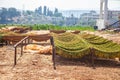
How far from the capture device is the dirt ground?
35.6 ft

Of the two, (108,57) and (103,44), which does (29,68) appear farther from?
(103,44)

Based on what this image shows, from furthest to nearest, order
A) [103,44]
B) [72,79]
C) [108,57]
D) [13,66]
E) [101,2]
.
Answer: [101,2], [103,44], [108,57], [13,66], [72,79]

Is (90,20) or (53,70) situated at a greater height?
(90,20)

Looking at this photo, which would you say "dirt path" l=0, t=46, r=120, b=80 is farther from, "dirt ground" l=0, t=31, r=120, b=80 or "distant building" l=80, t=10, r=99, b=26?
"distant building" l=80, t=10, r=99, b=26

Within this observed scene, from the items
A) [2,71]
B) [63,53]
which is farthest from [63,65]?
[2,71]

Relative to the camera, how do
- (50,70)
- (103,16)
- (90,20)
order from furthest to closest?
(90,20) < (103,16) < (50,70)

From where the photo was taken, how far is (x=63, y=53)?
14.0 meters

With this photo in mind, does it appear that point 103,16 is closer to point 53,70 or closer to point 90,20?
point 53,70

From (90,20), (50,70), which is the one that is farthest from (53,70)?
(90,20)

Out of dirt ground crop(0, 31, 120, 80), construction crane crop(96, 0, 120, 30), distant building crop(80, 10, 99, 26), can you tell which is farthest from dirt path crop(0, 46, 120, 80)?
distant building crop(80, 10, 99, 26)

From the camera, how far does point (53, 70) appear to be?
12.0 m

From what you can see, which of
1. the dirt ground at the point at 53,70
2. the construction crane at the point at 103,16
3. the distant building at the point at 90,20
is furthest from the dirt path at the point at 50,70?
the distant building at the point at 90,20

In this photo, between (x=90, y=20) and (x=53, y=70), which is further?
(x=90, y=20)

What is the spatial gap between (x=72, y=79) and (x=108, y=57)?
155 inches
